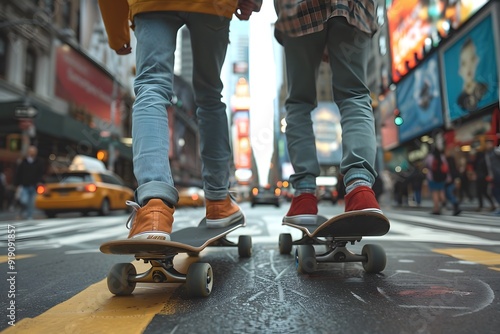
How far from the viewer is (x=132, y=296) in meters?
1.41

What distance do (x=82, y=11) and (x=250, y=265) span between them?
22.5m

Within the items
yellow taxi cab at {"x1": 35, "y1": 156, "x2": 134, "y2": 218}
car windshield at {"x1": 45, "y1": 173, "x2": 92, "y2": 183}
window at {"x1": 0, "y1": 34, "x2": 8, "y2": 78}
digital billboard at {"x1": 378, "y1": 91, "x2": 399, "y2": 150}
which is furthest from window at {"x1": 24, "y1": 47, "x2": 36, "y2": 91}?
digital billboard at {"x1": 378, "y1": 91, "x2": 399, "y2": 150}

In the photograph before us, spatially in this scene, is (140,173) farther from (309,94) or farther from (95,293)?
(309,94)

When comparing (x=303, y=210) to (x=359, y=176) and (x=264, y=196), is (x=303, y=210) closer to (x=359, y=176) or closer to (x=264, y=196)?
(x=359, y=176)

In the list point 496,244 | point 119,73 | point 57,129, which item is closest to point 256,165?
point 119,73

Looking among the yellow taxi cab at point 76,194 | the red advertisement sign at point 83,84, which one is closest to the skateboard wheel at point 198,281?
the yellow taxi cab at point 76,194

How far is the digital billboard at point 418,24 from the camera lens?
582 inches

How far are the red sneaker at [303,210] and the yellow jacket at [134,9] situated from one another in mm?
990

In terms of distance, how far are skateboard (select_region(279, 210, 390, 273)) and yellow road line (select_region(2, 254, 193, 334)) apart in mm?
599

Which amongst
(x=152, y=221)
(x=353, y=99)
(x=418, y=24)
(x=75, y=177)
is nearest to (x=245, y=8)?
(x=353, y=99)

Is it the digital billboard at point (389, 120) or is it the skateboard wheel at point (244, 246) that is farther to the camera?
the digital billboard at point (389, 120)

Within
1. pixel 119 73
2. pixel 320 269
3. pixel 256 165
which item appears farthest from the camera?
pixel 256 165

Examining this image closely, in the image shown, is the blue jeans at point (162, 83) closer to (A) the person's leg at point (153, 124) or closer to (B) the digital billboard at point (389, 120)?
(A) the person's leg at point (153, 124)

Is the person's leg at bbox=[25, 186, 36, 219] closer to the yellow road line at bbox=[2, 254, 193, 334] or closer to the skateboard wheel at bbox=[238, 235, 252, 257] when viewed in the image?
the skateboard wheel at bbox=[238, 235, 252, 257]
